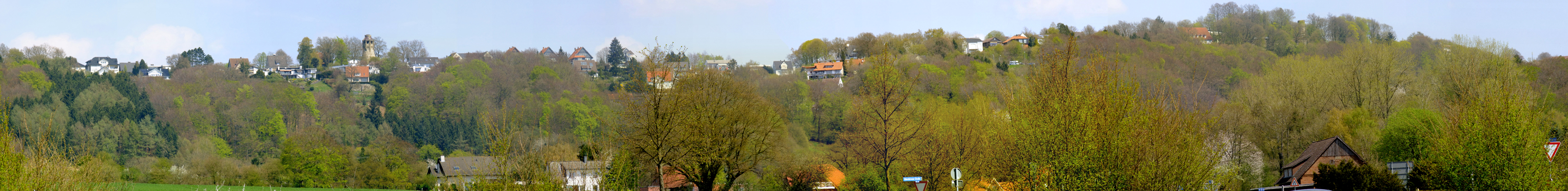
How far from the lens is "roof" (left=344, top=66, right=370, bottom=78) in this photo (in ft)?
392

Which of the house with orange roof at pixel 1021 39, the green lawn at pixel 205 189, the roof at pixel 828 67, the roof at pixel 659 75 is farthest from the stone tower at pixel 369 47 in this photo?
the roof at pixel 659 75

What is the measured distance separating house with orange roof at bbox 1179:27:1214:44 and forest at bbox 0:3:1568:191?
183cm

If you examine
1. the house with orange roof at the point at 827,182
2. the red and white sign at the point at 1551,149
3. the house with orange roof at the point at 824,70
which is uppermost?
the house with orange roof at the point at 824,70

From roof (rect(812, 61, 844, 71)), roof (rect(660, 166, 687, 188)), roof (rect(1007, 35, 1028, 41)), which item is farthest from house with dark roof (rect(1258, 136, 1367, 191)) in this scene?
roof (rect(1007, 35, 1028, 41))

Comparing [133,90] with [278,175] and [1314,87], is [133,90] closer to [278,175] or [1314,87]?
[278,175]

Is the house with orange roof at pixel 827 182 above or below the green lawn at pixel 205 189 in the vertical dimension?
above

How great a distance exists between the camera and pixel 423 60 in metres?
154

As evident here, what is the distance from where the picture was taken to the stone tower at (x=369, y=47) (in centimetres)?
15114

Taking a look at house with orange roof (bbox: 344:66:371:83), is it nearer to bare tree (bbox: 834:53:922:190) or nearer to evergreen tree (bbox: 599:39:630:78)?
evergreen tree (bbox: 599:39:630:78)

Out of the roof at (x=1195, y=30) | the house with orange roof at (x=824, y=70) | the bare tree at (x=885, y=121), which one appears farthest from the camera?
the house with orange roof at (x=824, y=70)

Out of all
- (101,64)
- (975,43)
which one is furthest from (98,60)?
(975,43)

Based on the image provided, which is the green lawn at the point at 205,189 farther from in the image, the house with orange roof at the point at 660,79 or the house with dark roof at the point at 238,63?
the house with dark roof at the point at 238,63

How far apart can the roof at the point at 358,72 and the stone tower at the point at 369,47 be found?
87.5 feet

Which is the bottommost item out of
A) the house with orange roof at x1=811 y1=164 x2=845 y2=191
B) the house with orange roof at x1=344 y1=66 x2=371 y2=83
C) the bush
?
the house with orange roof at x1=811 y1=164 x2=845 y2=191
